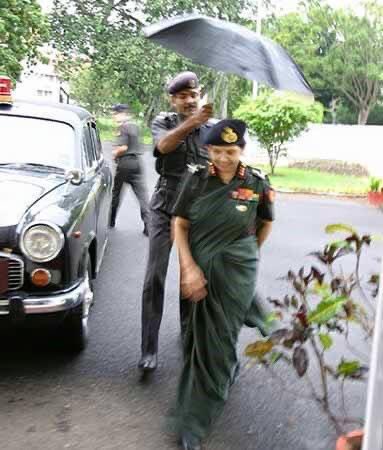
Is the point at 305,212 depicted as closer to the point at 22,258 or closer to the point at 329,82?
the point at 22,258

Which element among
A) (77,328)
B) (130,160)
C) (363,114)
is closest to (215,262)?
(77,328)

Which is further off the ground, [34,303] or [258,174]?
[258,174]

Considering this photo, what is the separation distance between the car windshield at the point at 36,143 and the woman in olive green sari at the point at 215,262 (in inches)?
75.5

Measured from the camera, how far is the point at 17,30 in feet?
39.1

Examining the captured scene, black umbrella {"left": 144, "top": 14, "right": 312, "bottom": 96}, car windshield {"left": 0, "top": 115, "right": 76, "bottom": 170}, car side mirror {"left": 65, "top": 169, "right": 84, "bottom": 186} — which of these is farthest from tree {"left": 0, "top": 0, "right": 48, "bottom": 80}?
black umbrella {"left": 144, "top": 14, "right": 312, "bottom": 96}

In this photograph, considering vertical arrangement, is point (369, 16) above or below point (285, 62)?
above

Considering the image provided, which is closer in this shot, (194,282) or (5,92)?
(194,282)

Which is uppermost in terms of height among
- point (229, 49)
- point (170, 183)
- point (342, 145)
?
point (229, 49)

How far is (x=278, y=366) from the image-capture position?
4.10m

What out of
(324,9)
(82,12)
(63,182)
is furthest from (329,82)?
(63,182)

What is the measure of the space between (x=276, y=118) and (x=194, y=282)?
42.3 ft

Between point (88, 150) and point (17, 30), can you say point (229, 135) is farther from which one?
point (17, 30)

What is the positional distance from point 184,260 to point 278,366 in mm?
1620

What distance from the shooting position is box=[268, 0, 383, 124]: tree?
88.3ft
